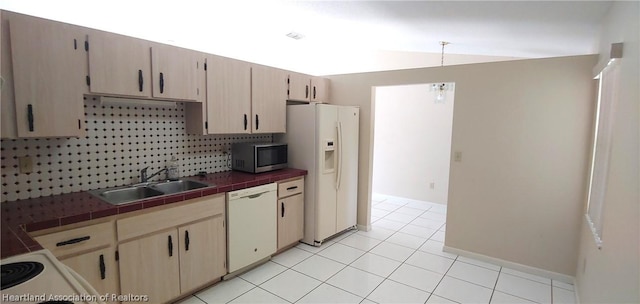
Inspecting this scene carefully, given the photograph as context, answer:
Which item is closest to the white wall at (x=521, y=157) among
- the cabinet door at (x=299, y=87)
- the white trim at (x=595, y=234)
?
the white trim at (x=595, y=234)

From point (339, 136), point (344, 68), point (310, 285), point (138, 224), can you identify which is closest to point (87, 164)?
point (138, 224)

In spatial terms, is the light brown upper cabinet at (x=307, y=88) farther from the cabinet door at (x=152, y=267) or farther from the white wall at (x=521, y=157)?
the cabinet door at (x=152, y=267)

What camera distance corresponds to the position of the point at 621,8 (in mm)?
1753

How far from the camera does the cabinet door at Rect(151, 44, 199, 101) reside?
2.46 meters

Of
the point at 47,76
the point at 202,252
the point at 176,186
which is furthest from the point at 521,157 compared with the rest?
the point at 47,76

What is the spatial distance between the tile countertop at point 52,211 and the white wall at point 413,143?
3.86 metres

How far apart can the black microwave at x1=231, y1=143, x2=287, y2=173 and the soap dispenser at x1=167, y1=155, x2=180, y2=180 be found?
672 mm

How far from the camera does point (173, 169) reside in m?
2.91

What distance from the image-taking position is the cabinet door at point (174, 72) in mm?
2457

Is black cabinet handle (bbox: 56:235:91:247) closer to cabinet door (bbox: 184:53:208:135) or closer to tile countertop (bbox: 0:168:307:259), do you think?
tile countertop (bbox: 0:168:307:259)

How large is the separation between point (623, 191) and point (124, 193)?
330cm

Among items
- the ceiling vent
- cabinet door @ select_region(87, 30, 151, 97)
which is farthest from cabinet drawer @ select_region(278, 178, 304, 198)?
the ceiling vent

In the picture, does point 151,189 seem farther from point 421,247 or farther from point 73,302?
point 421,247

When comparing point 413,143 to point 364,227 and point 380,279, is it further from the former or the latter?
point 380,279
